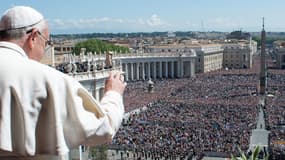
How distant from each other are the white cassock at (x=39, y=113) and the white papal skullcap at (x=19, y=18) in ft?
0.51

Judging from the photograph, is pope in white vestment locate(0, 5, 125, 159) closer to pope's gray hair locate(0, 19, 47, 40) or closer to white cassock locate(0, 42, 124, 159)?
white cassock locate(0, 42, 124, 159)

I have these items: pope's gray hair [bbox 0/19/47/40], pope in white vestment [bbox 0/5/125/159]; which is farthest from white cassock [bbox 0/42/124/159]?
pope's gray hair [bbox 0/19/47/40]

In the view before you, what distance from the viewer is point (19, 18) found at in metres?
2.43

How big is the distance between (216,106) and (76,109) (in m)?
46.8

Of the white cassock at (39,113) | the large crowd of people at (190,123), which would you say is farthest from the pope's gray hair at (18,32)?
the large crowd of people at (190,123)

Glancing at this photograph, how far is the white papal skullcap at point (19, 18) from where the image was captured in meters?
2.43

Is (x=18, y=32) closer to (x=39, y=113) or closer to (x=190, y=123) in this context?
(x=39, y=113)

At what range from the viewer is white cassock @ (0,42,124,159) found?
7.26ft

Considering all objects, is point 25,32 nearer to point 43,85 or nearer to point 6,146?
point 43,85

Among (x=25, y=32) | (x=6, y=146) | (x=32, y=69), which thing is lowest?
(x=6, y=146)

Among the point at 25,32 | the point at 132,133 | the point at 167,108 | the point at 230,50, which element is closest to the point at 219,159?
the point at 132,133

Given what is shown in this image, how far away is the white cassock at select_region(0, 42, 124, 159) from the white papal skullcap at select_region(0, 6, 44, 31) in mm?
156

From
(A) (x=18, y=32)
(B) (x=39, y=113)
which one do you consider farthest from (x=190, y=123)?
(B) (x=39, y=113)

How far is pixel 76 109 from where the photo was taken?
229 centimetres
